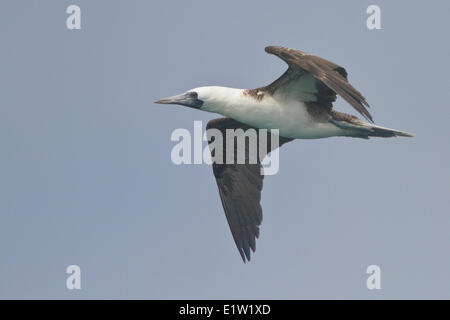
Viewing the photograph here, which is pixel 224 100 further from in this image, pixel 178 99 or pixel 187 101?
pixel 178 99

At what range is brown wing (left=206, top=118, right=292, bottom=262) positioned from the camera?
1958cm

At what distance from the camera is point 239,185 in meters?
20.0

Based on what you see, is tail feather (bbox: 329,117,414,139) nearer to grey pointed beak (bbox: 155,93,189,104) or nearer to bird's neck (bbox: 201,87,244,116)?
bird's neck (bbox: 201,87,244,116)

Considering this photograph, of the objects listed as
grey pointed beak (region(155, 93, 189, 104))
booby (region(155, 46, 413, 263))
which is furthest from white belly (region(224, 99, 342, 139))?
grey pointed beak (region(155, 93, 189, 104))

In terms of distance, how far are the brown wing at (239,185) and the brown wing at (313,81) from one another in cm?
210

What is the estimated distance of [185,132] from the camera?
62.6 feet

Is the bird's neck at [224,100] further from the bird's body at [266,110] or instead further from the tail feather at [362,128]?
the tail feather at [362,128]

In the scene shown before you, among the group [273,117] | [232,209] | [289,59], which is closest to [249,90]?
[273,117]

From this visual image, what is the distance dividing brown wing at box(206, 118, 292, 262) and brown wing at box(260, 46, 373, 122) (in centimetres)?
210

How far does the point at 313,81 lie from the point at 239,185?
3.45 metres

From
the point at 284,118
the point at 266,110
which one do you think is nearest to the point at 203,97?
the point at 266,110

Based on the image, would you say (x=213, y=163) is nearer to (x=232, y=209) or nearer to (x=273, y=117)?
(x=232, y=209)

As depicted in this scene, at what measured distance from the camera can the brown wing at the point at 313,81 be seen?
1551 cm

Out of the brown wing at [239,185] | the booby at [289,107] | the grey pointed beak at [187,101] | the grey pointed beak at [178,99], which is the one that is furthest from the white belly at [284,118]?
the brown wing at [239,185]
